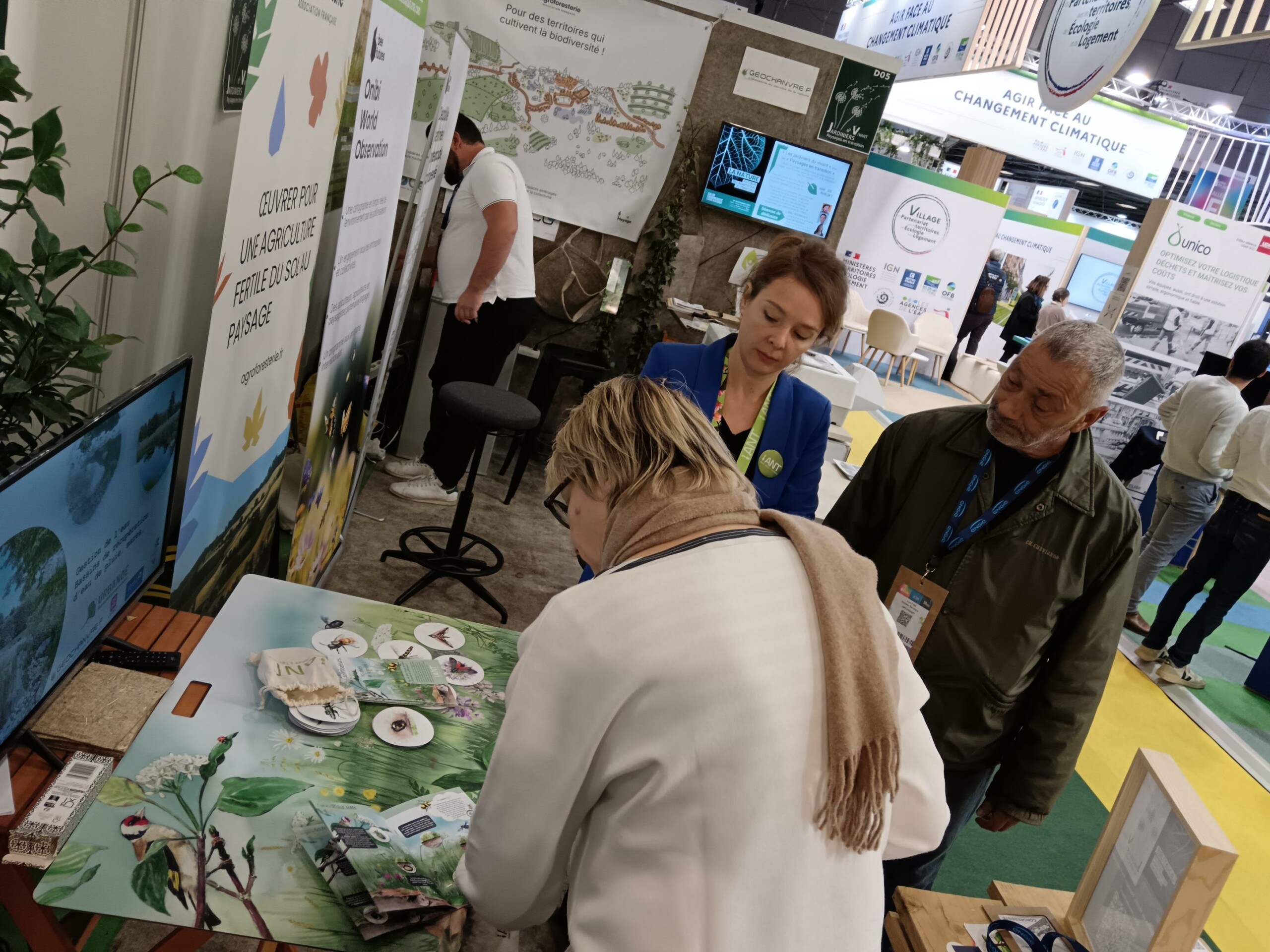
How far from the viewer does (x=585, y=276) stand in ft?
19.1

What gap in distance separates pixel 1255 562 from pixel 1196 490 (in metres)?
0.63

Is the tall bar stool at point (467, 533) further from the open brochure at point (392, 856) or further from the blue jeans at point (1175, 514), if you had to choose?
the blue jeans at point (1175, 514)

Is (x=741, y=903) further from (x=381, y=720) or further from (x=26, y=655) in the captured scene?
(x=26, y=655)

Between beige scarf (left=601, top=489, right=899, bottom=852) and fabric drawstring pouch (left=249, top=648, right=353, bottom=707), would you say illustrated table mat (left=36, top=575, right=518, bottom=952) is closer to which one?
fabric drawstring pouch (left=249, top=648, right=353, bottom=707)

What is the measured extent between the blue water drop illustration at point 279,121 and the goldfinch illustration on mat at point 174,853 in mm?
1331

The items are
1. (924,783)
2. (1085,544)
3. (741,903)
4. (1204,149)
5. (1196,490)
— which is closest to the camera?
(741,903)

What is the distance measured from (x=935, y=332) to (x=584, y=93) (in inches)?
272

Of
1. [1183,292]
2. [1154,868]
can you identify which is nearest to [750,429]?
[1154,868]

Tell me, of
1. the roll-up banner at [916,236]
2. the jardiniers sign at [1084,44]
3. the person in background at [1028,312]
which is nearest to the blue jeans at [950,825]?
the jardiniers sign at [1084,44]

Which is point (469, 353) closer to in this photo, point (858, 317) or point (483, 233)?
point (483, 233)

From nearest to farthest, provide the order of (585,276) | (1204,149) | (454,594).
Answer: (454,594) < (585,276) < (1204,149)

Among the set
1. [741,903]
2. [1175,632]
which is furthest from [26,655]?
[1175,632]

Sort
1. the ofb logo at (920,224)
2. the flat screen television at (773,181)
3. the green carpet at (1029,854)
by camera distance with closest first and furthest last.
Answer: the green carpet at (1029,854), the flat screen television at (773,181), the ofb logo at (920,224)

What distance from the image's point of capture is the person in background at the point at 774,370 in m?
2.06
